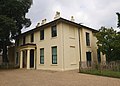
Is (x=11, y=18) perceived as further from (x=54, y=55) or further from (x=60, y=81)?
(x=60, y=81)

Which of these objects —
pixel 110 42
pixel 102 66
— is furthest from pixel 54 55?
pixel 110 42

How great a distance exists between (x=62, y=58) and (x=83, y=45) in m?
5.22

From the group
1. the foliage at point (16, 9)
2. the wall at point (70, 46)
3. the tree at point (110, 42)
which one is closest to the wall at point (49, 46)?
the wall at point (70, 46)

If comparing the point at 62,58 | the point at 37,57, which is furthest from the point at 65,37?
the point at 37,57

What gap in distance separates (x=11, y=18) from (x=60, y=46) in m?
9.05

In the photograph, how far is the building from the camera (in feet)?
67.4

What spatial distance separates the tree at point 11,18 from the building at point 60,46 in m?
2.70

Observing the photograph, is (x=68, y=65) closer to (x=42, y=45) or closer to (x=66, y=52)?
(x=66, y=52)

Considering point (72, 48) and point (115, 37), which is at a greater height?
point (115, 37)

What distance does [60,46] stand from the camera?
2044cm

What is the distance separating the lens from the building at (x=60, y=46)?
2055cm

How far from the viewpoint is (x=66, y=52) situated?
20.6 meters

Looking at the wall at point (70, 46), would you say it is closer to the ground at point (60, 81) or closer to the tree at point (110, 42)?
the tree at point (110, 42)

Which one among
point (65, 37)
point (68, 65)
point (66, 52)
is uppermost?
point (65, 37)
